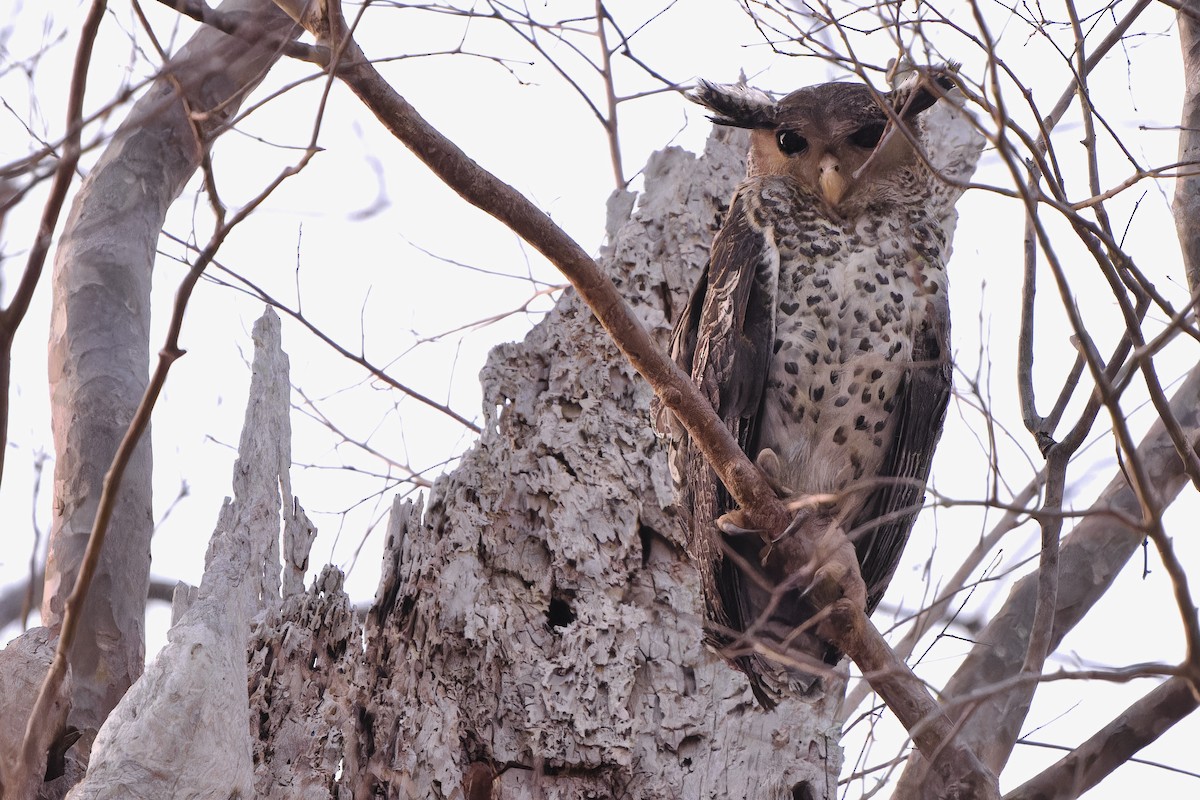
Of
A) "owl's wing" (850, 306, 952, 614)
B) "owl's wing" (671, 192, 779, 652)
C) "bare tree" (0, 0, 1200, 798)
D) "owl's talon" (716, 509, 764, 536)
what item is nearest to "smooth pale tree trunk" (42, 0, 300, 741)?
"bare tree" (0, 0, 1200, 798)

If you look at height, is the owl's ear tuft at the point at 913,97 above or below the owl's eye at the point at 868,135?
above

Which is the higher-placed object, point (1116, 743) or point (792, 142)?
point (792, 142)

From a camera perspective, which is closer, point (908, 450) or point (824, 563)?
point (824, 563)

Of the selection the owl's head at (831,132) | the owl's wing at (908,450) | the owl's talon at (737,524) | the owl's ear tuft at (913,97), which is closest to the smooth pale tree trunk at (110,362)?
the owl's head at (831,132)

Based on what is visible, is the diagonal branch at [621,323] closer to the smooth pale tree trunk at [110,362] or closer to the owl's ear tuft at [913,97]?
the smooth pale tree trunk at [110,362]

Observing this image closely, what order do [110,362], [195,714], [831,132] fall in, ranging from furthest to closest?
[110,362]
[831,132]
[195,714]

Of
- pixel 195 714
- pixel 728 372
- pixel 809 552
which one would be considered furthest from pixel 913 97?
pixel 195 714

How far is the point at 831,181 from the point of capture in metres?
3.76

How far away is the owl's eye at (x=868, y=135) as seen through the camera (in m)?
3.88

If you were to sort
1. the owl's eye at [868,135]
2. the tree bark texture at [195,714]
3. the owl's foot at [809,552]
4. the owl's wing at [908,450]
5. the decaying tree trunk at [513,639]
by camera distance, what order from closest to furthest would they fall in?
1. the tree bark texture at [195,714]
2. the owl's foot at [809,552]
3. the decaying tree trunk at [513,639]
4. the owl's wing at [908,450]
5. the owl's eye at [868,135]

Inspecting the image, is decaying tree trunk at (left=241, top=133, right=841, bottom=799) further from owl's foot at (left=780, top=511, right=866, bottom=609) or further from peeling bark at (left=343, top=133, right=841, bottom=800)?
owl's foot at (left=780, top=511, right=866, bottom=609)

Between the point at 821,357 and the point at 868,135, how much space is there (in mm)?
864

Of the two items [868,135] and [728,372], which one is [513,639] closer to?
[728,372]

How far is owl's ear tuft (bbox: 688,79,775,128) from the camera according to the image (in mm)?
4055
